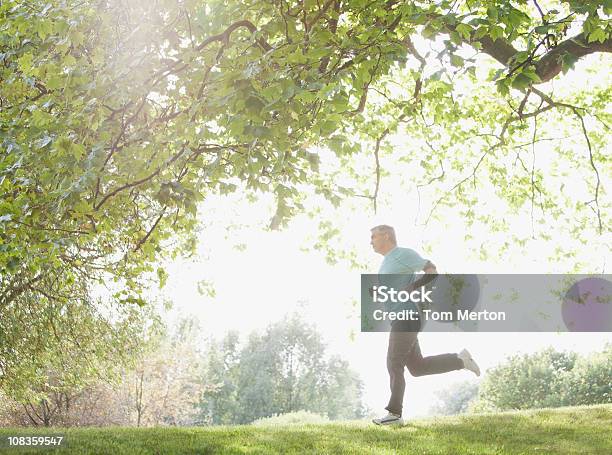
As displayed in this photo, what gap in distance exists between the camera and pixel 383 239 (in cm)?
746

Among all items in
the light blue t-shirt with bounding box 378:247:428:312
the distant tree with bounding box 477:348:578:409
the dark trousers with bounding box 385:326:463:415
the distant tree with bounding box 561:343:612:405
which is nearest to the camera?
the light blue t-shirt with bounding box 378:247:428:312

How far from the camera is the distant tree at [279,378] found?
4675 centimetres

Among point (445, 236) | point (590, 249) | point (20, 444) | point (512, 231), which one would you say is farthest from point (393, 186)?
point (20, 444)

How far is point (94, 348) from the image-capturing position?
15.1 meters

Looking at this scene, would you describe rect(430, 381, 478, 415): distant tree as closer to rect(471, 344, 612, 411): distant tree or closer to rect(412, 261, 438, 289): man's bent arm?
rect(471, 344, 612, 411): distant tree

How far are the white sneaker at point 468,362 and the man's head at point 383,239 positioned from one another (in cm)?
169

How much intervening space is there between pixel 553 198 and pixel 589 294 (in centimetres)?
269

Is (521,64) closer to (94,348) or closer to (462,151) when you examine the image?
(462,151)

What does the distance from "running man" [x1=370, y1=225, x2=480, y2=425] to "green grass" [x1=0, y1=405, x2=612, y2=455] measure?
0.78 metres

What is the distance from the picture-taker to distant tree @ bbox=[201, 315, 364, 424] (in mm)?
46750

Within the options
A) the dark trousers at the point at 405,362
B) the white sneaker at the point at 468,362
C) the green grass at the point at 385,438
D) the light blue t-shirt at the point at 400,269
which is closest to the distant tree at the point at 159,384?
the green grass at the point at 385,438

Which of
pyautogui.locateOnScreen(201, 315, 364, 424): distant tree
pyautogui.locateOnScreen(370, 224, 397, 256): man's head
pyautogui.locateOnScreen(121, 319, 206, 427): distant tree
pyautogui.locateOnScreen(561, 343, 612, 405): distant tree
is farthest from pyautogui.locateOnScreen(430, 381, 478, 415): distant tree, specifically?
pyautogui.locateOnScreen(370, 224, 397, 256): man's head

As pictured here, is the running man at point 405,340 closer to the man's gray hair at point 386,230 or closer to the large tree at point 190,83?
the man's gray hair at point 386,230

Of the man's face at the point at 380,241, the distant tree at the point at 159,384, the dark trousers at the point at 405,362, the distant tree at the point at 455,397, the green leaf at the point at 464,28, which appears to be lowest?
the distant tree at the point at 455,397
